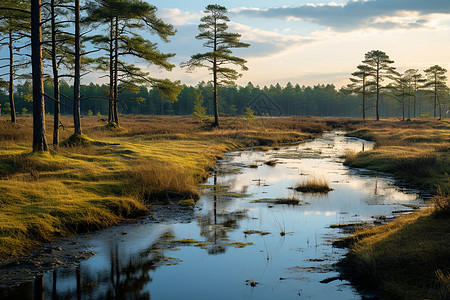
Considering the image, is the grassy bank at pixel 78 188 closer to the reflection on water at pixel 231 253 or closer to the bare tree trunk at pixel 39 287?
the reflection on water at pixel 231 253

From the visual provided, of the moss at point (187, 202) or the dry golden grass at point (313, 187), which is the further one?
the dry golden grass at point (313, 187)

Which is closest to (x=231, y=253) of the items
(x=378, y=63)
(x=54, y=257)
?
(x=54, y=257)

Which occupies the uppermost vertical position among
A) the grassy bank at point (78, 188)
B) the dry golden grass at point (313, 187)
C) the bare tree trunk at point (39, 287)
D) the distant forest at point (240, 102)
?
the distant forest at point (240, 102)

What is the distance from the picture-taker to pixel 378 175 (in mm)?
17641

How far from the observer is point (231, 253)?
774cm

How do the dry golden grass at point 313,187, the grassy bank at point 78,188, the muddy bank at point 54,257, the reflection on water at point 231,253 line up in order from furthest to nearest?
the dry golden grass at point 313,187
the grassy bank at point 78,188
the muddy bank at point 54,257
the reflection on water at point 231,253

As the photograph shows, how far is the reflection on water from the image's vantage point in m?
6.14

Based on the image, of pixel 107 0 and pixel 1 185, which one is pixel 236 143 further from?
pixel 1 185

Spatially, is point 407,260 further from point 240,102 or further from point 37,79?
point 240,102

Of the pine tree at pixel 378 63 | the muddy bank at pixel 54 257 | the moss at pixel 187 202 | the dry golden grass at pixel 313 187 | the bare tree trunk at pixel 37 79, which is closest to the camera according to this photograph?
the muddy bank at pixel 54 257

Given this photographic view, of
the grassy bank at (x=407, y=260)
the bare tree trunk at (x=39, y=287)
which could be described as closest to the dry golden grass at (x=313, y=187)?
the grassy bank at (x=407, y=260)

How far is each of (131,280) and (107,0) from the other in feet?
50.4

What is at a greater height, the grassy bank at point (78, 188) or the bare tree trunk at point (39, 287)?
the grassy bank at point (78, 188)

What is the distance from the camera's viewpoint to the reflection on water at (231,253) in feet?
20.2
